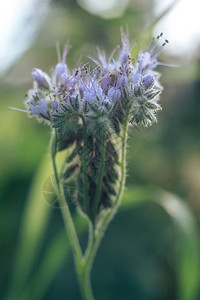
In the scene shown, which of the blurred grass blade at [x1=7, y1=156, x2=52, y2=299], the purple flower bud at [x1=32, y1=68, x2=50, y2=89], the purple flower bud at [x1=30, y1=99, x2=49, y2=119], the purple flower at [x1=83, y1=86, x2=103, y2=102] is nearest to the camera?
the purple flower at [x1=83, y1=86, x2=103, y2=102]

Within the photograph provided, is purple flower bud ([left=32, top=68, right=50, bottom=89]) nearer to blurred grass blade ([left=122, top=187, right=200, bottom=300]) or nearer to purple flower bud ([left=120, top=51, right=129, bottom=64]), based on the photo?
purple flower bud ([left=120, top=51, right=129, bottom=64])

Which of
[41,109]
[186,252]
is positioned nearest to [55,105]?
[41,109]

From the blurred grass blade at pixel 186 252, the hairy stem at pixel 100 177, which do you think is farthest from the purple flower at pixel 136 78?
the blurred grass blade at pixel 186 252

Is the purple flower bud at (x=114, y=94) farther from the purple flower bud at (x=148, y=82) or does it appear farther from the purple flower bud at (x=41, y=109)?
the purple flower bud at (x=41, y=109)

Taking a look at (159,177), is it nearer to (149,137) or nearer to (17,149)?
(149,137)

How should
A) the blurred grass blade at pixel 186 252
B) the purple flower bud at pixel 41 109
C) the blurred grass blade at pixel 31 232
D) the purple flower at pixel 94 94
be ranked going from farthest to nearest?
the blurred grass blade at pixel 31 232
the blurred grass blade at pixel 186 252
the purple flower bud at pixel 41 109
the purple flower at pixel 94 94

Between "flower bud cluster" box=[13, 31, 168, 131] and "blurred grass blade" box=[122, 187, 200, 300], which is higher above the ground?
"flower bud cluster" box=[13, 31, 168, 131]

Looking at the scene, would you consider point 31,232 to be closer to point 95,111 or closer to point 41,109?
point 41,109

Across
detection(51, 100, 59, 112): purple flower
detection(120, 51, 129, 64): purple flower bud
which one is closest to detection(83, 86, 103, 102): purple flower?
detection(51, 100, 59, 112): purple flower

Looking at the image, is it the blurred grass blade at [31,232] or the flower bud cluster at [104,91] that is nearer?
the flower bud cluster at [104,91]
